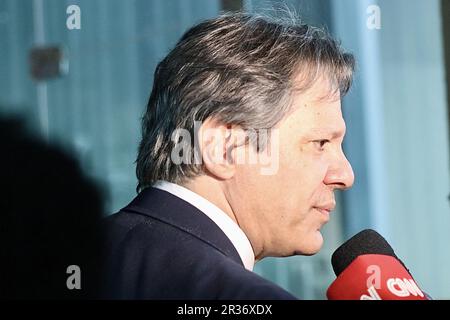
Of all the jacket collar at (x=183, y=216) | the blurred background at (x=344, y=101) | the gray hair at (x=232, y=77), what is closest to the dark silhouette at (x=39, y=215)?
the blurred background at (x=344, y=101)

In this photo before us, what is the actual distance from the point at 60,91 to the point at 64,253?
1.59 ft

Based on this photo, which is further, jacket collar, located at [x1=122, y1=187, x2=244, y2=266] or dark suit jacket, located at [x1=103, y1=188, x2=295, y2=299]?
jacket collar, located at [x1=122, y1=187, x2=244, y2=266]

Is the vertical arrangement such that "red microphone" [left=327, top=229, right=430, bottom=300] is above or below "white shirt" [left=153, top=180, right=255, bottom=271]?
below

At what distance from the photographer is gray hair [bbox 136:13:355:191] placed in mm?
1596

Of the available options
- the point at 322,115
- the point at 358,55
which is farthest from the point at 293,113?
the point at 358,55

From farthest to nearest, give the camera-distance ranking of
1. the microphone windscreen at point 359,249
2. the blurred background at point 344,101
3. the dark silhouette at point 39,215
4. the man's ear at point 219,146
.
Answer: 1. the blurred background at point 344,101
2. the dark silhouette at point 39,215
3. the microphone windscreen at point 359,249
4. the man's ear at point 219,146

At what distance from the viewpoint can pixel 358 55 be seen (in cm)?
282

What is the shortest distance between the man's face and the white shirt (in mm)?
37

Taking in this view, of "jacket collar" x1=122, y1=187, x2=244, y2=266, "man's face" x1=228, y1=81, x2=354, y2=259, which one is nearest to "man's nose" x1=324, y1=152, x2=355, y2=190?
"man's face" x1=228, y1=81, x2=354, y2=259

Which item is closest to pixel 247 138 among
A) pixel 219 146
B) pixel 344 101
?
pixel 219 146

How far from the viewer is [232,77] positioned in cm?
160

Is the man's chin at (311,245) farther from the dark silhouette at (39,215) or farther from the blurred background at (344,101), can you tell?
the blurred background at (344,101)

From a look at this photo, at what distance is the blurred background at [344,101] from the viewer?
9.32ft

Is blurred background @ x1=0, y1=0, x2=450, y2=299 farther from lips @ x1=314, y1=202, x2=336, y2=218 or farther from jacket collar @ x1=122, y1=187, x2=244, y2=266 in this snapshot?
jacket collar @ x1=122, y1=187, x2=244, y2=266
